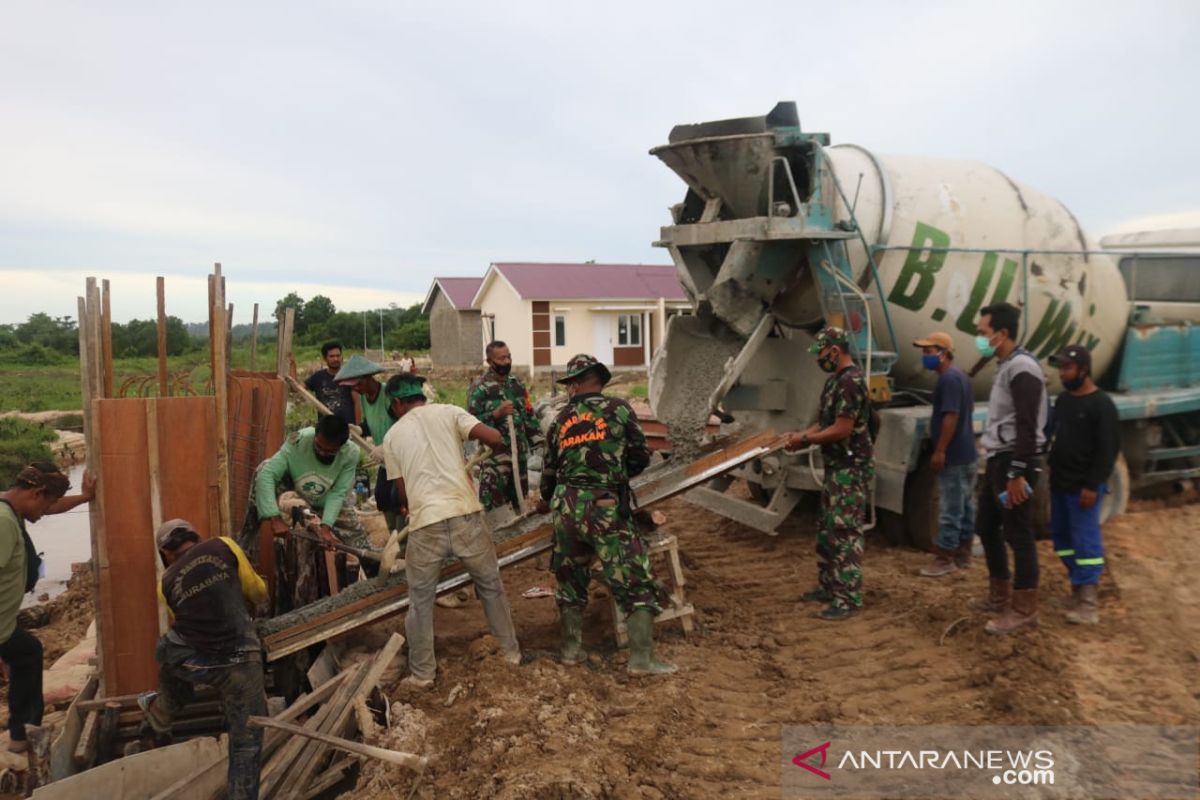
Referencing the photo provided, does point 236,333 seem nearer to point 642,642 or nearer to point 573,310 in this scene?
point 573,310

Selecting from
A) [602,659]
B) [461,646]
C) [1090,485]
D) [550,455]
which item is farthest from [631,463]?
[1090,485]

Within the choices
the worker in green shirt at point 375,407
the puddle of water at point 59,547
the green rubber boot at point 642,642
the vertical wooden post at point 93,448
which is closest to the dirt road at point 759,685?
the green rubber boot at point 642,642

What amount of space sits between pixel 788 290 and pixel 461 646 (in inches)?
Result: 147

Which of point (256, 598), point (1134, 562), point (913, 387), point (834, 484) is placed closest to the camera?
point (256, 598)

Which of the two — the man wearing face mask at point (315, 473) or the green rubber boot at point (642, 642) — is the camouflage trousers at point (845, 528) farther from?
the man wearing face mask at point (315, 473)

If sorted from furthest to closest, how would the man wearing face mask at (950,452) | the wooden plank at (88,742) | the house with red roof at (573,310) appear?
the house with red roof at (573,310) < the man wearing face mask at (950,452) < the wooden plank at (88,742)

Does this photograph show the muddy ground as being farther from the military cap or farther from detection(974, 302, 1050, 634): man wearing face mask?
the military cap

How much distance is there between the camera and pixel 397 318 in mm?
49938

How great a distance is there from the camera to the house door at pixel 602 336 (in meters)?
29.0

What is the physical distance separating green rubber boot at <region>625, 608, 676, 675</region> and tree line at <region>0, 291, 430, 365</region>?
2225 centimetres

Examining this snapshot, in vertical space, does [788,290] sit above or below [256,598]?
above

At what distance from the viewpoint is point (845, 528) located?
552 cm

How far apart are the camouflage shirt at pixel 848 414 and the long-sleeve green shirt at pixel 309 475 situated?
3.01m

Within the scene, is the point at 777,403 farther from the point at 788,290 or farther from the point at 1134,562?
the point at 1134,562
